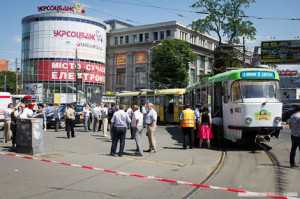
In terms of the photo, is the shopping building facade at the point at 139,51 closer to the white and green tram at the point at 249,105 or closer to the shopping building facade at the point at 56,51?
the shopping building facade at the point at 56,51

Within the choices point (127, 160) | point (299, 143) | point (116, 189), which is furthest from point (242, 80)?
point (116, 189)

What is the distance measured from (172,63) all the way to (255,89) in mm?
42874

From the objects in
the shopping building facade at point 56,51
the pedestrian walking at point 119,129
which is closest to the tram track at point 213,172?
the pedestrian walking at point 119,129

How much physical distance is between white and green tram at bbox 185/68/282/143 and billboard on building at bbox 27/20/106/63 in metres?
71.1

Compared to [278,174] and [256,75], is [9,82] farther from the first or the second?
[278,174]

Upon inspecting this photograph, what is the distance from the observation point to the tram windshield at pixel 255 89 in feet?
52.6

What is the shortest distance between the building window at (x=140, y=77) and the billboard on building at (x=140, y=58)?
1.72 m

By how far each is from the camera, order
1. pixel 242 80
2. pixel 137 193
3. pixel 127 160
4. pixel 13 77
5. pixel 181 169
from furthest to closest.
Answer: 1. pixel 13 77
2. pixel 242 80
3. pixel 127 160
4. pixel 181 169
5. pixel 137 193

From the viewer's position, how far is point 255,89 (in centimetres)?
1611

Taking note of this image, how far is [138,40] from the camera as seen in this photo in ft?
297

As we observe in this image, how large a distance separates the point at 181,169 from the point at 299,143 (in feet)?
11.6

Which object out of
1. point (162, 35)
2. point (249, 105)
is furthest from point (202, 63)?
point (249, 105)

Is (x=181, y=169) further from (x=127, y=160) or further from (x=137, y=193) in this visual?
(x=137, y=193)

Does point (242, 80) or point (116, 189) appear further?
point (242, 80)
